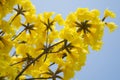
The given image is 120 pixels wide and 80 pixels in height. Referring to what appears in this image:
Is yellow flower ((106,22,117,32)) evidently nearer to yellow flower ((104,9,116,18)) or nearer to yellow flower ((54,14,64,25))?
yellow flower ((104,9,116,18))

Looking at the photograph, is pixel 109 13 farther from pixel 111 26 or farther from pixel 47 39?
pixel 47 39

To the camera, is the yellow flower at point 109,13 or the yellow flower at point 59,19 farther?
the yellow flower at point 109,13

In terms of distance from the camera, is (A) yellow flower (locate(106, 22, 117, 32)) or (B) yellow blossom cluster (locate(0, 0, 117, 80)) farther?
(A) yellow flower (locate(106, 22, 117, 32))

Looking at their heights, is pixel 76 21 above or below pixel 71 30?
above

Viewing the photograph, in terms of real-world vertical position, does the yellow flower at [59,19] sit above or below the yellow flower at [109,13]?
below

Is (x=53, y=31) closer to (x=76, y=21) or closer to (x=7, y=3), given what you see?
(x=76, y=21)


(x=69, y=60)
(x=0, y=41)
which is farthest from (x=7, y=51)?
(x=69, y=60)

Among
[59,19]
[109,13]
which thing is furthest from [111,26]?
[59,19]

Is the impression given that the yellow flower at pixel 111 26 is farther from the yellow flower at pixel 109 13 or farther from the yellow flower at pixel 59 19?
the yellow flower at pixel 59 19
